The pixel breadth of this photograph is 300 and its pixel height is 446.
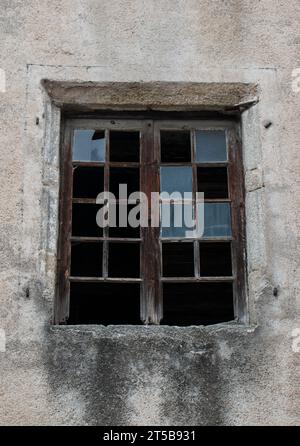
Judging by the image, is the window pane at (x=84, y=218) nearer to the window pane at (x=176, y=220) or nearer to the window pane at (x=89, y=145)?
the window pane at (x=89, y=145)

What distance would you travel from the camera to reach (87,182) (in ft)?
15.2

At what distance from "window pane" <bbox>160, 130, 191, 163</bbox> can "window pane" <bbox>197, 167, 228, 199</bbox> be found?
14cm

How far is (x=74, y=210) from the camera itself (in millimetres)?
4621

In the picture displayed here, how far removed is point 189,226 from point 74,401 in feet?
3.84

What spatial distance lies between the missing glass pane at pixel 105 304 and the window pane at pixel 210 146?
1.00 metres

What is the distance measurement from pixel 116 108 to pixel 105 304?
1.56 meters

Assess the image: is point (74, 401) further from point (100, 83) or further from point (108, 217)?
point (100, 83)

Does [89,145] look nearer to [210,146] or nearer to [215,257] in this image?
[210,146]

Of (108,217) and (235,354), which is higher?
(108,217)

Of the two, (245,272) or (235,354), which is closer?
(235,354)

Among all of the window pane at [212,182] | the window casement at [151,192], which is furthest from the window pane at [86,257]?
the window pane at [212,182]

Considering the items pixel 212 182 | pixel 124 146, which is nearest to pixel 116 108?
pixel 124 146

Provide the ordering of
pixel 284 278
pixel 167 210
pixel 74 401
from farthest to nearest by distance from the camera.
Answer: pixel 167 210 → pixel 284 278 → pixel 74 401

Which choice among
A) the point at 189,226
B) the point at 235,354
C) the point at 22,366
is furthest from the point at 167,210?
the point at 22,366
